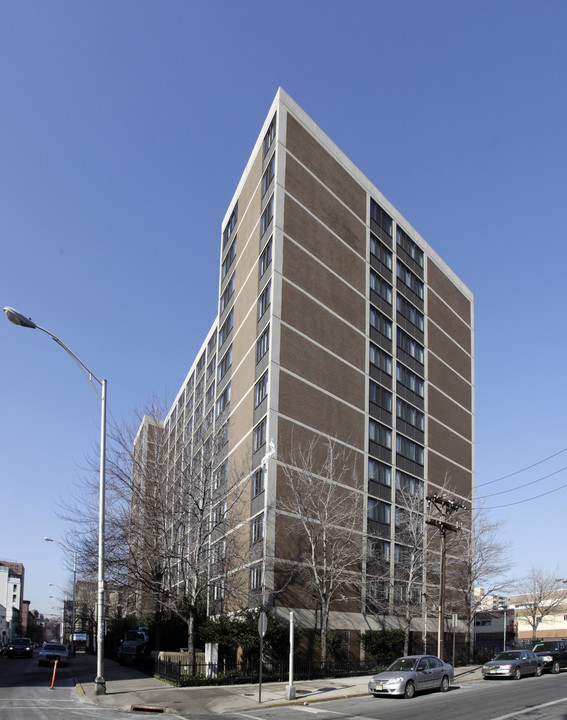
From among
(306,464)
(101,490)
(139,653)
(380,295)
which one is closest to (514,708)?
(101,490)

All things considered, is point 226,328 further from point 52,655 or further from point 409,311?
point 52,655

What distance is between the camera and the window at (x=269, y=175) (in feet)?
140

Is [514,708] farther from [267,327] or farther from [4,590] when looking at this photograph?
[4,590]

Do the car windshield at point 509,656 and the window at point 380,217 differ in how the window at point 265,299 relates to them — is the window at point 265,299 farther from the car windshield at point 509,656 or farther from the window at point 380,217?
the car windshield at point 509,656

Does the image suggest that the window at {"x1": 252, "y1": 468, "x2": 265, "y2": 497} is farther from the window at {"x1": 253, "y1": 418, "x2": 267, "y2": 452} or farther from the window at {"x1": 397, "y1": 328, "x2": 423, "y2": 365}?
the window at {"x1": 397, "y1": 328, "x2": 423, "y2": 365}

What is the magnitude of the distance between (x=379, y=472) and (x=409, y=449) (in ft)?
17.3

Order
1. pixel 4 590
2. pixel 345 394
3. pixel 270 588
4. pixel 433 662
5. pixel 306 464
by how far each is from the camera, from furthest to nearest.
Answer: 1. pixel 4 590
2. pixel 345 394
3. pixel 306 464
4. pixel 270 588
5. pixel 433 662

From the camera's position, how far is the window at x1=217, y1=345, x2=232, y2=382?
161 feet

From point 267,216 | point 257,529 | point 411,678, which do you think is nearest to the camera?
point 411,678

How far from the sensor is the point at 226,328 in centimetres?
5106

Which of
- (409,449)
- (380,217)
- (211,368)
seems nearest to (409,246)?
(380,217)

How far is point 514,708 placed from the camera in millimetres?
20094

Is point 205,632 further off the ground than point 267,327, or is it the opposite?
point 267,327

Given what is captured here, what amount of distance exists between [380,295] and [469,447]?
18.5 metres
